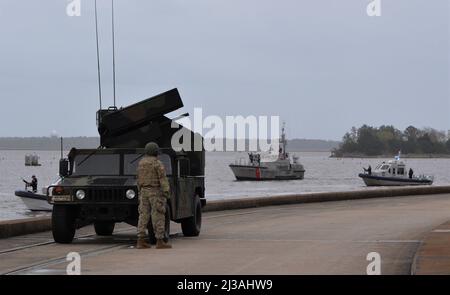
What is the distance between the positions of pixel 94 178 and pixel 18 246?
5.87ft

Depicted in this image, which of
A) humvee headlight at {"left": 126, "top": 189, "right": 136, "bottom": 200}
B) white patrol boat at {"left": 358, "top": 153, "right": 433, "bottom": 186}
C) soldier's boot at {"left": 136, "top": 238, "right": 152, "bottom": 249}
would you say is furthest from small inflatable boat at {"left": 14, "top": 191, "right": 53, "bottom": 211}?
white patrol boat at {"left": 358, "top": 153, "right": 433, "bottom": 186}

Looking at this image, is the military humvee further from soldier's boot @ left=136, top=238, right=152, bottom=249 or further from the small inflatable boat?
the small inflatable boat

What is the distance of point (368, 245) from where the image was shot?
15.6 meters

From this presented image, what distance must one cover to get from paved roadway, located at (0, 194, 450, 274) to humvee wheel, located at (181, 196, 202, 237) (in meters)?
0.20

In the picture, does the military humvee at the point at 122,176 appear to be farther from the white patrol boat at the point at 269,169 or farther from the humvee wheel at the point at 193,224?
the white patrol boat at the point at 269,169

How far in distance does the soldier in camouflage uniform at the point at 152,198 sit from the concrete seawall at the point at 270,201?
13.8 ft

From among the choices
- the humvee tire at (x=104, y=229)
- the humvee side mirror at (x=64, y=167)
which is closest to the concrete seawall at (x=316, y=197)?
the humvee tire at (x=104, y=229)

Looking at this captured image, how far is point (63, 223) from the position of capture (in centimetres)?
1605

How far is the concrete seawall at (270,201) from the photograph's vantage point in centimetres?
1875

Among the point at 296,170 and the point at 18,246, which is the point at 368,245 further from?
the point at 296,170

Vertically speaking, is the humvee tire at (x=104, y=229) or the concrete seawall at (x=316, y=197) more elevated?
the humvee tire at (x=104, y=229)

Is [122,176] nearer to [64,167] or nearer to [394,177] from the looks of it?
[64,167]

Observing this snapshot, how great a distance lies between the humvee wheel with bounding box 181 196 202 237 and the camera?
17859mm

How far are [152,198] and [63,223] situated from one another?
6.44ft
